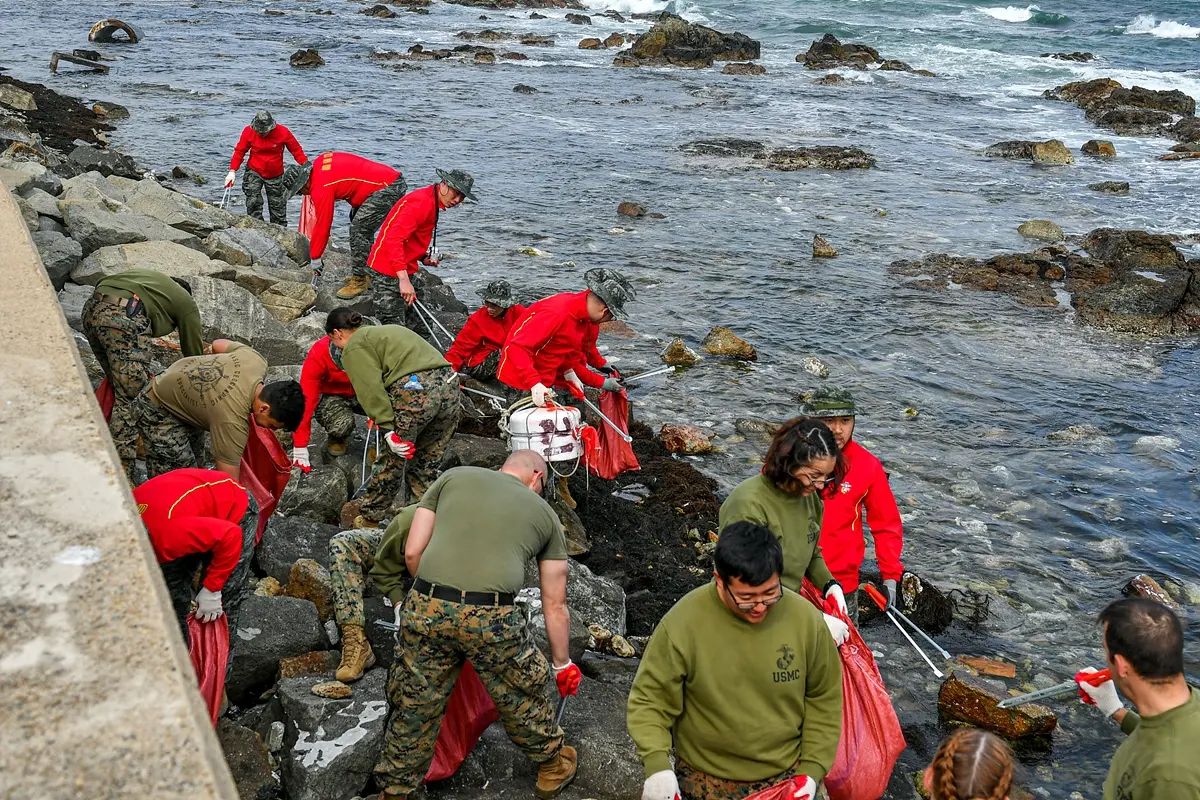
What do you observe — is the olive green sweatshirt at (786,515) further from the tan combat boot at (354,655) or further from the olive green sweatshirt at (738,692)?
the tan combat boot at (354,655)

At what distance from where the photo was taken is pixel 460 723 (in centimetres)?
489

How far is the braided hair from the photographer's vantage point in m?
3.26

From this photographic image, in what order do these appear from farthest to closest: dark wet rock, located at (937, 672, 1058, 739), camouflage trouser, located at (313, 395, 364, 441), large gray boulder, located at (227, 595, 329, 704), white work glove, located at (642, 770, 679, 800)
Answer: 1. camouflage trouser, located at (313, 395, 364, 441)
2. dark wet rock, located at (937, 672, 1058, 739)
3. large gray boulder, located at (227, 595, 329, 704)
4. white work glove, located at (642, 770, 679, 800)

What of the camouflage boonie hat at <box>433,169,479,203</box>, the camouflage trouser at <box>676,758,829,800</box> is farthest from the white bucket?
the camouflage trouser at <box>676,758,829,800</box>

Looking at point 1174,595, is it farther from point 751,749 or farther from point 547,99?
point 547,99

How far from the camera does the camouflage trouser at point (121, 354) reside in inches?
276

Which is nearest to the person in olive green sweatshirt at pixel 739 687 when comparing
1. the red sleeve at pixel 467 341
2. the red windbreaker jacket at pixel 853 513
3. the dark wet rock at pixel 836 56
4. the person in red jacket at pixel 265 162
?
the red windbreaker jacket at pixel 853 513

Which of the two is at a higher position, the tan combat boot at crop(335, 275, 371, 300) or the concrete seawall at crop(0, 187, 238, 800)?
the concrete seawall at crop(0, 187, 238, 800)

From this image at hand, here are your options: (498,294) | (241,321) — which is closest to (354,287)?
(241,321)

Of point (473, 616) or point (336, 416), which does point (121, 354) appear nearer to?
point (336, 416)

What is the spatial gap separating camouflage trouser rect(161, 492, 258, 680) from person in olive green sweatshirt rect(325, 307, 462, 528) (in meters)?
1.52

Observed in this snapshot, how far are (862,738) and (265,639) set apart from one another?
9.50ft

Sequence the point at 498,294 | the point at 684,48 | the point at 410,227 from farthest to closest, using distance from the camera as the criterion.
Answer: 1. the point at 684,48
2. the point at 410,227
3. the point at 498,294

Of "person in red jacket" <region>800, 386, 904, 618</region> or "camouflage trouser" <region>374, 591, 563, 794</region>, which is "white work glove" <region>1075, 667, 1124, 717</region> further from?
"camouflage trouser" <region>374, 591, 563, 794</region>
